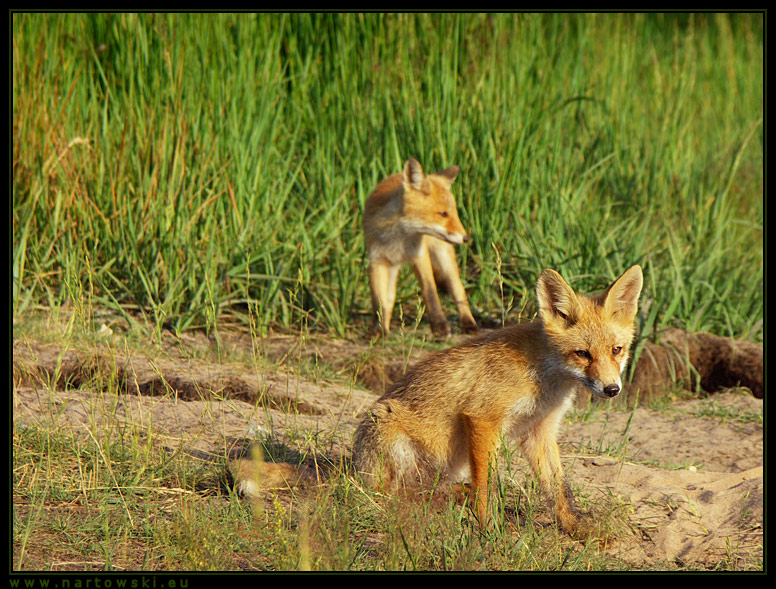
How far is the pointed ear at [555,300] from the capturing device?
389 centimetres

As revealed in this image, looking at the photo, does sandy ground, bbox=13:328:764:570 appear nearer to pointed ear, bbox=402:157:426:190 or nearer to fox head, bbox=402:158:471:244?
fox head, bbox=402:158:471:244

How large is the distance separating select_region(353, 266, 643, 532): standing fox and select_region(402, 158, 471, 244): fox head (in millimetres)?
2977

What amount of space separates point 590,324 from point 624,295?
0.25m

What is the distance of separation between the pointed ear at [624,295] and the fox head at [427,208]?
300 centimetres

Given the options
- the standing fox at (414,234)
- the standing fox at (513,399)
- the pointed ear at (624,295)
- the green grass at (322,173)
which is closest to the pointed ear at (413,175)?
the standing fox at (414,234)

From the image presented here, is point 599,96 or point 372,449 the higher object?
point 599,96

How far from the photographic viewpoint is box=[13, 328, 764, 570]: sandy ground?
4004mm

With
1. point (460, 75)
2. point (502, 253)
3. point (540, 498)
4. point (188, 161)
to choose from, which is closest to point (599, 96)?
point (460, 75)

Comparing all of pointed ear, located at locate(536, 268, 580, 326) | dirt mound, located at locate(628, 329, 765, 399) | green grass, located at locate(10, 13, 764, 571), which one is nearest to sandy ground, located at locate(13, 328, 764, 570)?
green grass, located at locate(10, 13, 764, 571)

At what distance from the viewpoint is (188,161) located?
7.20 metres

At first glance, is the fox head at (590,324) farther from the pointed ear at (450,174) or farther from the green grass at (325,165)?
the pointed ear at (450,174)

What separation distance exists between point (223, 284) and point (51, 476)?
10.0ft
